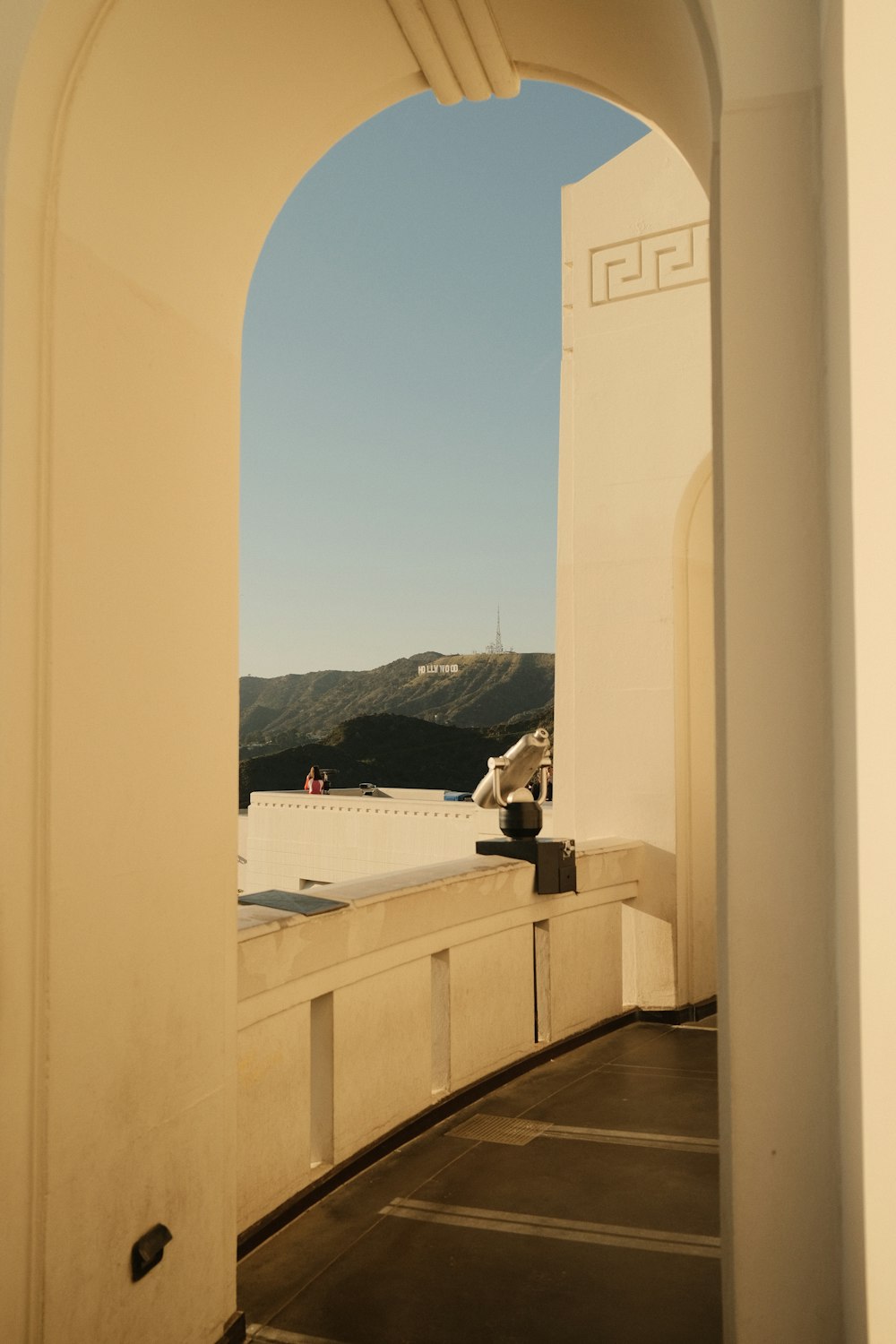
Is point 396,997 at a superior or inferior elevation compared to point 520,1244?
superior

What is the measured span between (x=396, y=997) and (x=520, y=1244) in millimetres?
1373

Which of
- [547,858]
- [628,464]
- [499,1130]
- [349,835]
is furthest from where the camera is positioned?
[349,835]

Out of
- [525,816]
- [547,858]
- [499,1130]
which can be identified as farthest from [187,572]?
[525,816]

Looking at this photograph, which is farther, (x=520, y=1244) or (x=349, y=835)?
(x=349, y=835)

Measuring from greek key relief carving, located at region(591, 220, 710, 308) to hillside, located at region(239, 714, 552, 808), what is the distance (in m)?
49.6

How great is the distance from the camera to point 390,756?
6331 centimetres

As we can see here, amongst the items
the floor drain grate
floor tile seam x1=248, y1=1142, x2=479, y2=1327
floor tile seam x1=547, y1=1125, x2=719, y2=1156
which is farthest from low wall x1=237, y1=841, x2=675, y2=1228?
floor tile seam x1=547, y1=1125, x2=719, y2=1156

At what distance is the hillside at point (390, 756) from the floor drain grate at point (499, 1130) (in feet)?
170

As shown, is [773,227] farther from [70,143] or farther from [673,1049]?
[673,1049]

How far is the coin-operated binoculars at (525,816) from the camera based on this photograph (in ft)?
22.5

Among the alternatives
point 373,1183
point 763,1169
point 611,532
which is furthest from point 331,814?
point 763,1169

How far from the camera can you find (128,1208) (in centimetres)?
297

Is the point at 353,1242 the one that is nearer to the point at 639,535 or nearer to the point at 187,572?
the point at 187,572

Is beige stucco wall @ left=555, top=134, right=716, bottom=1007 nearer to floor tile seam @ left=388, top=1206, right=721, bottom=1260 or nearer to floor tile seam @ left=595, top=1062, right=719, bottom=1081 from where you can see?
floor tile seam @ left=595, top=1062, right=719, bottom=1081
